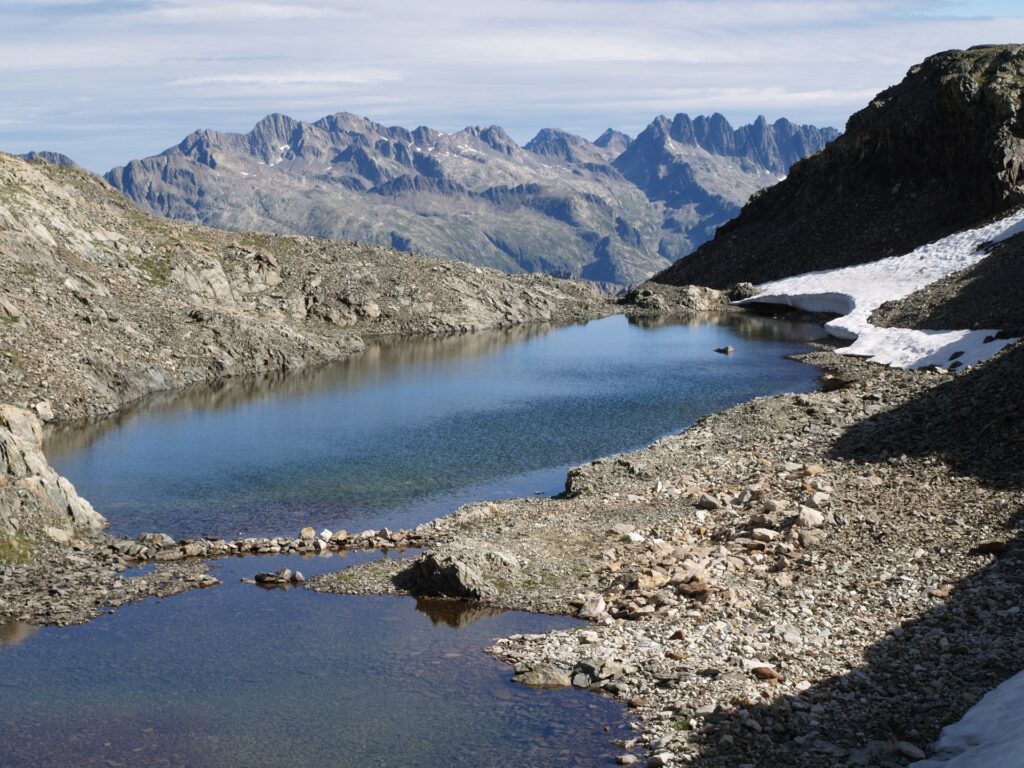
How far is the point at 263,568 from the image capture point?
40031 millimetres

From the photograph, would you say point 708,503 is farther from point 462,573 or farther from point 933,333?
point 933,333

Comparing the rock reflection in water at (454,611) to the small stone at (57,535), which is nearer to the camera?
the rock reflection in water at (454,611)

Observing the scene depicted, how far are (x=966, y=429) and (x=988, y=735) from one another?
26910mm

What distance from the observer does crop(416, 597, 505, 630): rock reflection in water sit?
34.3 m

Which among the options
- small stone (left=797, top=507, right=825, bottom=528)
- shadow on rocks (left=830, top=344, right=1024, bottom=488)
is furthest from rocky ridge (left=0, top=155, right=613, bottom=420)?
shadow on rocks (left=830, top=344, right=1024, bottom=488)

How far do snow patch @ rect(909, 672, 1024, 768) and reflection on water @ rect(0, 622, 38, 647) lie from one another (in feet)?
87.9

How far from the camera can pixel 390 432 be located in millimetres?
66188

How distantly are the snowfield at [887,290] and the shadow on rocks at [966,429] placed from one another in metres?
24.5

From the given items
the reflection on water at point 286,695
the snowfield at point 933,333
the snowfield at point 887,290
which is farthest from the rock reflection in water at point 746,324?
the reflection on water at point 286,695

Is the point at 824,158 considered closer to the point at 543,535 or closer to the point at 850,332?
the point at 850,332

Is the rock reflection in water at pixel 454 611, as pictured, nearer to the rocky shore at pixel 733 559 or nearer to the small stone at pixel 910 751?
the rocky shore at pixel 733 559

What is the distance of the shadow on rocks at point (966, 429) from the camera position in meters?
42.1

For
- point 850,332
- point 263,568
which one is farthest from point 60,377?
point 850,332

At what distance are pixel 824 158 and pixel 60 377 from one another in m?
121
